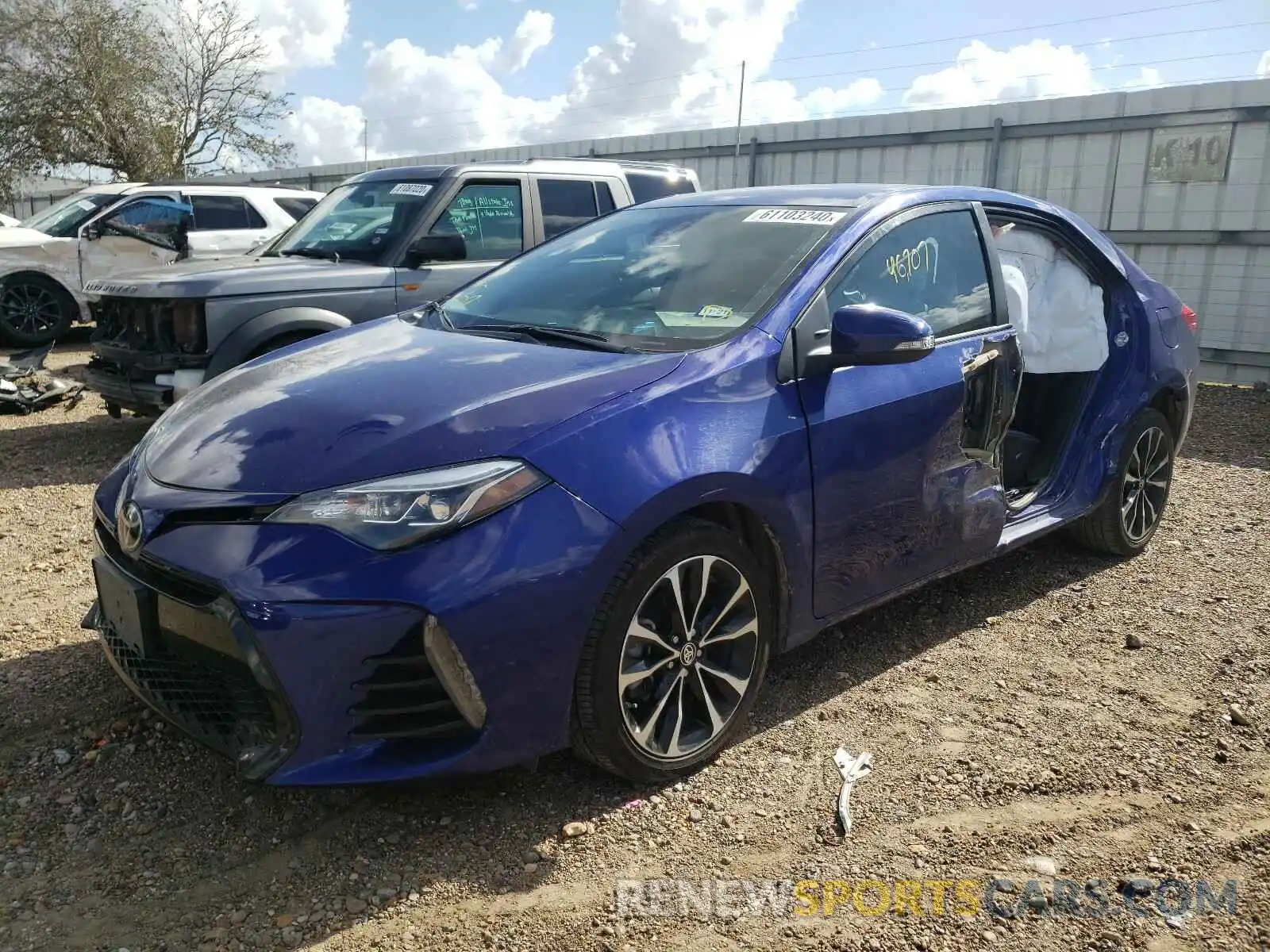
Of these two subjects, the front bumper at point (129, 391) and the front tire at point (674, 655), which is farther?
the front bumper at point (129, 391)

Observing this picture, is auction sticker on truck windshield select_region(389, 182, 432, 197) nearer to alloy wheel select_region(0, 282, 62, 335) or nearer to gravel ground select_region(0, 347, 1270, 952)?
gravel ground select_region(0, 347, 1270, 952)

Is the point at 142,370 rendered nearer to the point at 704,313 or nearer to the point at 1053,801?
the point at 704,313

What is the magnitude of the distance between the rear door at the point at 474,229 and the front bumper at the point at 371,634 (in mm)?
4182

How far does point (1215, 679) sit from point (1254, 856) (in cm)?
115

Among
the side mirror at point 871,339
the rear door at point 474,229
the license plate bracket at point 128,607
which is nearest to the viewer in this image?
the license plate bracket at point 128,607

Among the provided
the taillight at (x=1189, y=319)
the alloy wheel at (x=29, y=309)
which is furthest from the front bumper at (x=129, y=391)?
the taillight at (x=1189, y=319)

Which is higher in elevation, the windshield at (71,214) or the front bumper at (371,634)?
the windshield at (71,214)

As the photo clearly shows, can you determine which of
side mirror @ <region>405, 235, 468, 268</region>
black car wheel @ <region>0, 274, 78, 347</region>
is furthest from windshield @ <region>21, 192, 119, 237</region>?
side mirror @ <region>405, 235, 468, 268</region>

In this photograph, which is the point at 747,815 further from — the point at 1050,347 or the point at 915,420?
the point at 1050,347

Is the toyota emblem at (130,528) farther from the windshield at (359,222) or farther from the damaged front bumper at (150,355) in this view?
the windshield at (359,222)

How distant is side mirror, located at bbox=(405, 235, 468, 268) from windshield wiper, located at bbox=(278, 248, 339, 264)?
0.53 meters

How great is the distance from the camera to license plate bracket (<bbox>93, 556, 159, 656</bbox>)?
8.48 ft

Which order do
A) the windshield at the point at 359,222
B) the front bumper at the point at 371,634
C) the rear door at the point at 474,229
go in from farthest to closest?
the windshield at the point at 359,222, the rear door at the point at 474,229, the front bumper at the point at 371,634

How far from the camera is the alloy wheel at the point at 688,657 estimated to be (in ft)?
8.95
